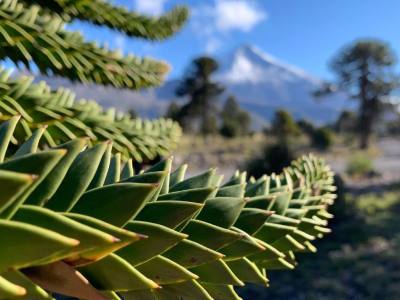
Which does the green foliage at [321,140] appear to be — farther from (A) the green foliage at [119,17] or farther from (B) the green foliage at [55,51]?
(B) the green foliage at [55,51]

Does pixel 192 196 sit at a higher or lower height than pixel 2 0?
lower

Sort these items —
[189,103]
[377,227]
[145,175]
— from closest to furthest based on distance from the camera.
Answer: [145,175]
[377,227]
[189,103]

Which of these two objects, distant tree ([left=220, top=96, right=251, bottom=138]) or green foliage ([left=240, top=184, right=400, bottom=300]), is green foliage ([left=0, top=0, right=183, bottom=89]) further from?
distant tree ([left=220, top=96, right=251, bottom=138])

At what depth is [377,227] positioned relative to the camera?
33.0 feet

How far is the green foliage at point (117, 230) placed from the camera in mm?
542

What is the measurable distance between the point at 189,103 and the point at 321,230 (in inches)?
1238

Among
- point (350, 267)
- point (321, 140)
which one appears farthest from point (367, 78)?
point (350, 267)

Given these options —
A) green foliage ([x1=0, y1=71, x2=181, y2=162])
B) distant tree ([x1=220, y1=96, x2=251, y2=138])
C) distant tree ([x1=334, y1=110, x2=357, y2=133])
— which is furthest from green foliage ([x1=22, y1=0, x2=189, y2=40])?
distant tree ([x1=220, y1=96, x2=251, y2=138])

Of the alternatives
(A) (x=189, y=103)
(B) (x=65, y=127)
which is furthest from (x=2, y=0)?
(A) (x=189, y=103)

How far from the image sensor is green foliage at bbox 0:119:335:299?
1.78 feet

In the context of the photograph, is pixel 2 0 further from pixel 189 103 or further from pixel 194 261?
pixel 189 103

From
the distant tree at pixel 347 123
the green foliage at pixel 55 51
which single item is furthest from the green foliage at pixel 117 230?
the distant tree at pixel 347 123

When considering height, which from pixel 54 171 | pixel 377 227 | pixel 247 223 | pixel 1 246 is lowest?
pixel 1 246

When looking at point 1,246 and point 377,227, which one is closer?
point 1,246
